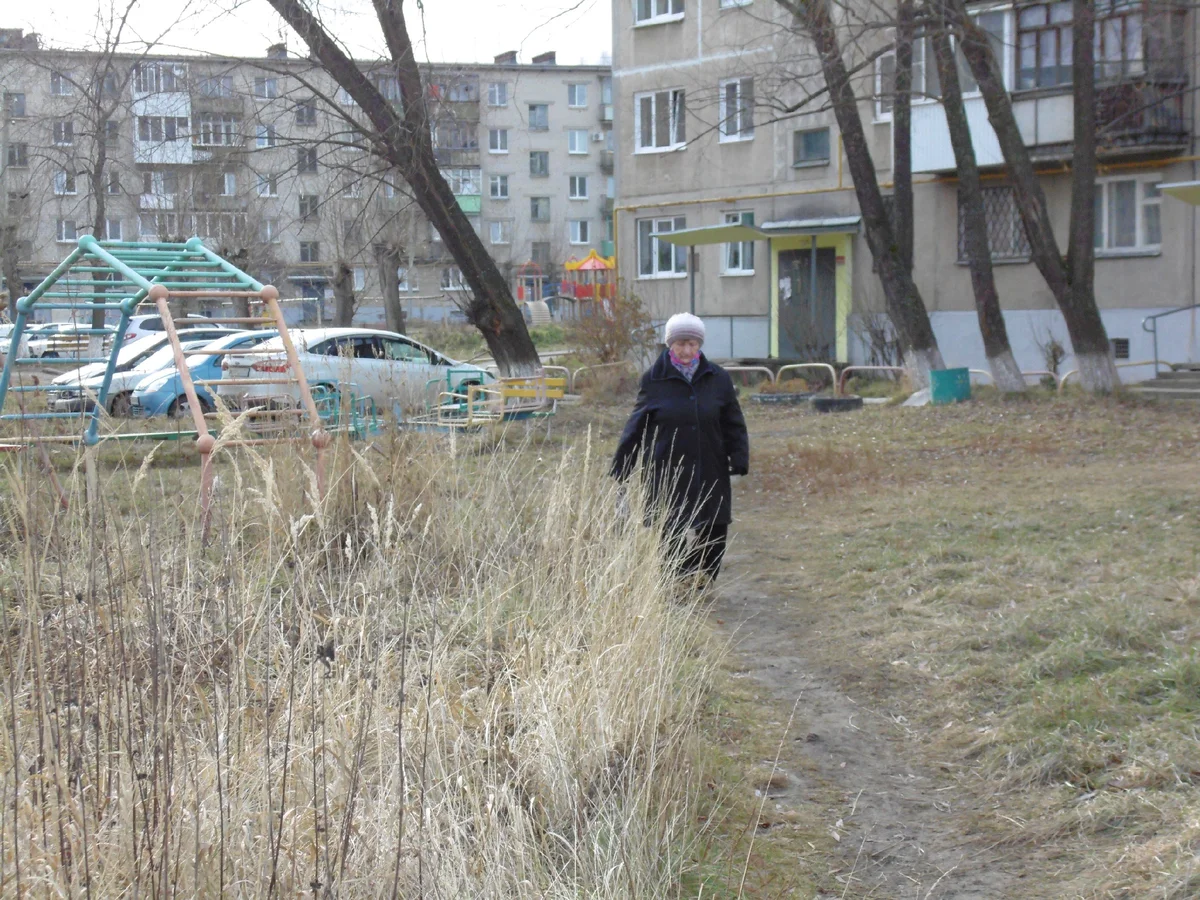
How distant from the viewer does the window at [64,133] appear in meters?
16.0

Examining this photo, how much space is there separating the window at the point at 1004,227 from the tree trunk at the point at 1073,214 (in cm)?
698

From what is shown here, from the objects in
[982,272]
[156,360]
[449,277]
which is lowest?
[156,360]

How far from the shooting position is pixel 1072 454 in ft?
42.8

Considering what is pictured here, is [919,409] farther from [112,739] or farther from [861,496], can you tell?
[112,739]

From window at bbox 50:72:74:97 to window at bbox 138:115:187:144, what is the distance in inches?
35.0

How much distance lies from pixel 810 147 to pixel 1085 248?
1154 centimetres

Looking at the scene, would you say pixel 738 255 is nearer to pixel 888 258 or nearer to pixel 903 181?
pixel 903 181

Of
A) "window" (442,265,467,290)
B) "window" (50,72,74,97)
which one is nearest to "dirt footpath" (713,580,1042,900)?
"window" (50,72,74,97)

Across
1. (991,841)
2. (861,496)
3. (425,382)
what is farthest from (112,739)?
(861,496)

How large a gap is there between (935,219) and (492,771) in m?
24.1

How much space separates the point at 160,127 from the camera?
49.6 feet

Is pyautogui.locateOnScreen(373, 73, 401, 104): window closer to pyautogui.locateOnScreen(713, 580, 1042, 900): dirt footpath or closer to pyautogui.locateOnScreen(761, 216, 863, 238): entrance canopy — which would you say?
pyautogui.locateOnScreen(713, 580, 1042, 900): dirt footpath

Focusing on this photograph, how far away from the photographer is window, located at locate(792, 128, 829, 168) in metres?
28.0

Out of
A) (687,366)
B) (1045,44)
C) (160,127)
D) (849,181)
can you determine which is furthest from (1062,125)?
(687,366)
